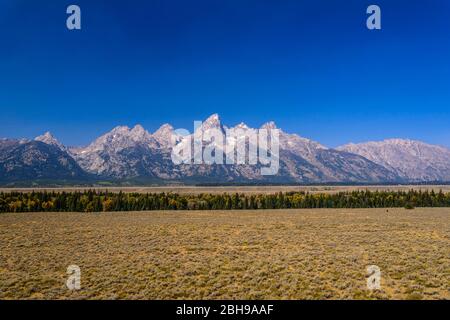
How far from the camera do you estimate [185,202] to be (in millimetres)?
136000

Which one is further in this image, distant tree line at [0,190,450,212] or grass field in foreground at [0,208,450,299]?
distant tree line at [0,190,450,212]

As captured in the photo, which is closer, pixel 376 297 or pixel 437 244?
pixel 376 297

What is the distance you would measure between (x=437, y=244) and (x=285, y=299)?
28.1m

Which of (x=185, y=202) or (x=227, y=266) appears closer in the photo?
(x=227, y=266)

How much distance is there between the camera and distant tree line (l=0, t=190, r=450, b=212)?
121 metres

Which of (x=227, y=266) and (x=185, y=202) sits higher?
(x=227, y=266)

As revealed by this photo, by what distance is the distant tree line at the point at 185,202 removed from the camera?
398ft

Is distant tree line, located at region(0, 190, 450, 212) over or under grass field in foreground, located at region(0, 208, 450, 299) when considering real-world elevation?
under

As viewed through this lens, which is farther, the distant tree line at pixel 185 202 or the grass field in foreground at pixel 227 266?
the distant tree line at pixel 185 202

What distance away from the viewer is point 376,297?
20.9 meters

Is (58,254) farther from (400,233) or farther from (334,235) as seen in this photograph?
(400,233)

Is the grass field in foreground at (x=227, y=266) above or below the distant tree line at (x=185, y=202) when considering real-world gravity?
above
